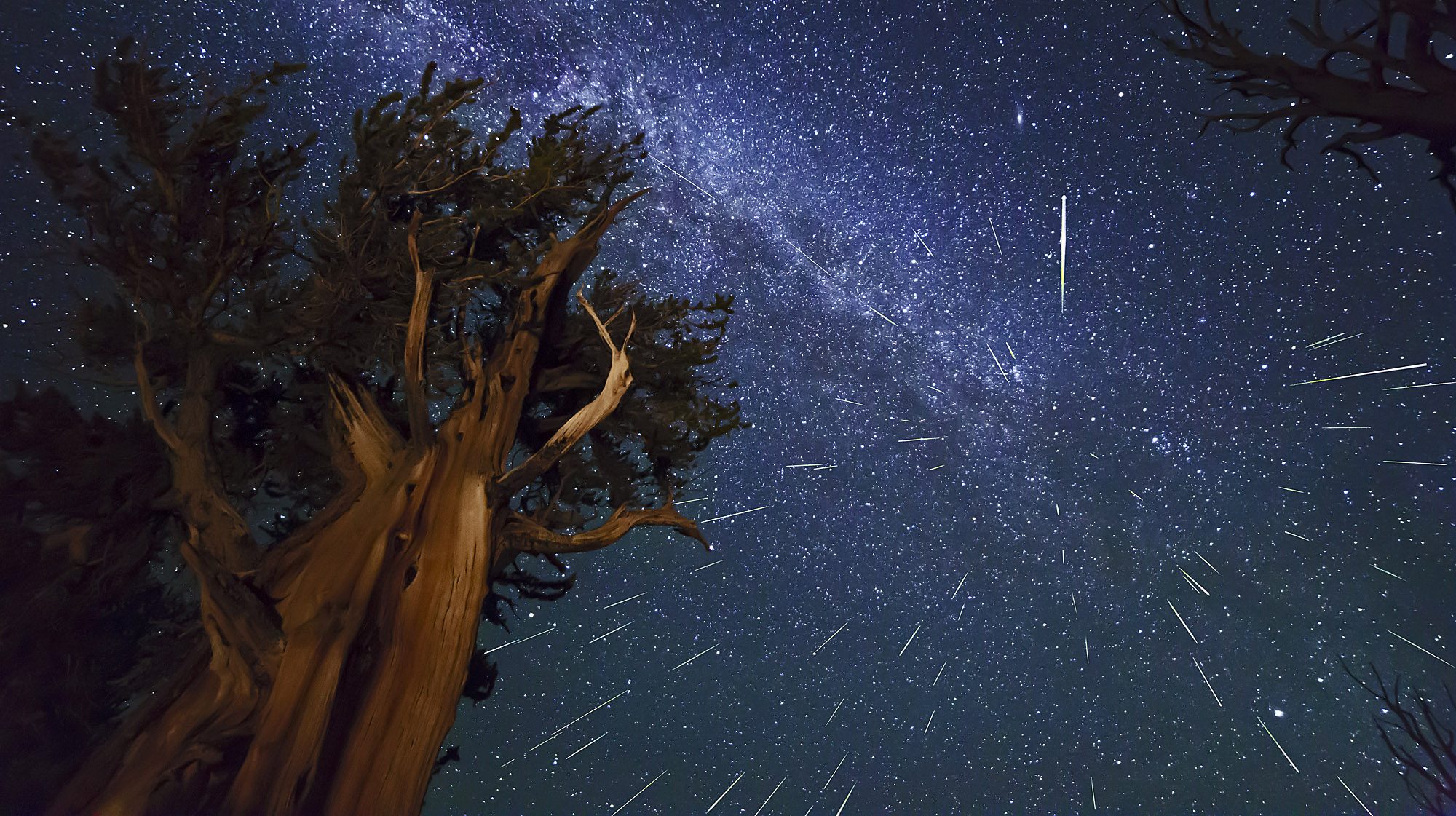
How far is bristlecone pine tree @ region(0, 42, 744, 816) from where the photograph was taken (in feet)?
16.9

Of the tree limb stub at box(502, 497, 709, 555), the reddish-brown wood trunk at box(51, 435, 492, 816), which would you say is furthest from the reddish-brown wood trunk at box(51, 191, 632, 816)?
the tree limb stub at box(502, 497, 709, 555)

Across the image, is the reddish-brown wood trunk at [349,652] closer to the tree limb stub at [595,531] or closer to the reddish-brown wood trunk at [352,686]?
the reddish-brown wood trunk at [352,686]

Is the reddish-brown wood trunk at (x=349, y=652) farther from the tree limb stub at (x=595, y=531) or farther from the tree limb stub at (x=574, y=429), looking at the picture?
the tree limb stub at (x=595, y=531)

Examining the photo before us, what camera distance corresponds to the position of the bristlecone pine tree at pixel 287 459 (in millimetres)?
5148

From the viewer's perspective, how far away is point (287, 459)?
7840 millimetres

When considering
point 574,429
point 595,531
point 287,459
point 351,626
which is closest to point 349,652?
point 351,626

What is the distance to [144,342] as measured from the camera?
5770mm

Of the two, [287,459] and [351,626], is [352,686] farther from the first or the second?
[287,459]

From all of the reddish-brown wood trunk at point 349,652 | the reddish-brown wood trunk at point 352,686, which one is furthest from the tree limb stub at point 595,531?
the reddish-brown wood trunk at point 352,686

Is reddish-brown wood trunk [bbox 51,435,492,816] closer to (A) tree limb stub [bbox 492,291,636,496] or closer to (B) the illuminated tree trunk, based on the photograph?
(B) the illuminated tree trunk

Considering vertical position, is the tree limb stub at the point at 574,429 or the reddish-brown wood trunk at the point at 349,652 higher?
the tree limb stub at the point at 574,429

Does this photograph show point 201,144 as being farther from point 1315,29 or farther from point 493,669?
point 1315,29

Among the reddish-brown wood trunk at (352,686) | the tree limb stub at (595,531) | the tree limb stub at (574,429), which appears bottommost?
the reddish-brown wood trunk at (352,686)

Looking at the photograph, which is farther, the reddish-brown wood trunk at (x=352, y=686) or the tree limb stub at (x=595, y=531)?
the tree limb stub at (x=595, y=531)
